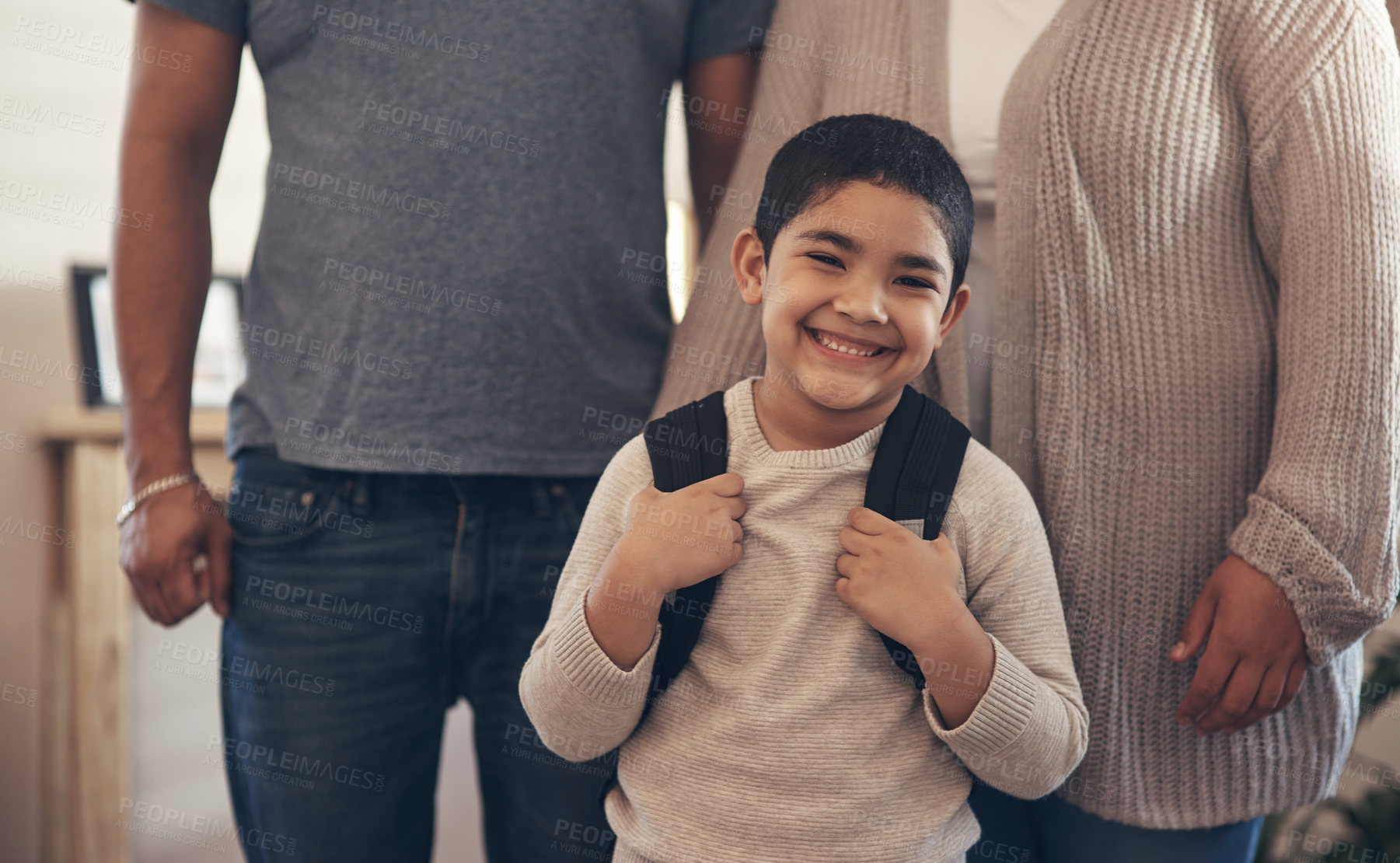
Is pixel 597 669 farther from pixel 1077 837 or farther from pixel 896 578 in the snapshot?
pixel 1077 837

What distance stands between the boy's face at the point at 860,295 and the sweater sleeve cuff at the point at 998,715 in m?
0.23

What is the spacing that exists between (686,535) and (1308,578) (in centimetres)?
50

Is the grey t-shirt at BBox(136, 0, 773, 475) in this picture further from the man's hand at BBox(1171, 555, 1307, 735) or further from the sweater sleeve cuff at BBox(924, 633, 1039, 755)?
the man's hand at BBox(1171, 555, 1307, 735)

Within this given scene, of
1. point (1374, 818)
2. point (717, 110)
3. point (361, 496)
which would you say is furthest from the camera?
point (1374, 818)

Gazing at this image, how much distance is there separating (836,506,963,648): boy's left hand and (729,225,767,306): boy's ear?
22 centimetres

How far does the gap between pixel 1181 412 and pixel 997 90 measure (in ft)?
1.15

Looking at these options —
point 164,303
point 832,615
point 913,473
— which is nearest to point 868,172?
point 913,473

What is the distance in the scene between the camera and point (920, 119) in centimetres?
90

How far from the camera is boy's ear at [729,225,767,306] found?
0.82 metres

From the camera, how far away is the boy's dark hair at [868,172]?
74 cm

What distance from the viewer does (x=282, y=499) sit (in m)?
1.00

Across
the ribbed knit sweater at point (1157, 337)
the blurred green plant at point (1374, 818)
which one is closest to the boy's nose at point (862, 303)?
the ribbed knit sweater at point (1157, 337)

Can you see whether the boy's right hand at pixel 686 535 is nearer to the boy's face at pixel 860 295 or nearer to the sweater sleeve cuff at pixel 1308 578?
the boy's face at pixel 860 295

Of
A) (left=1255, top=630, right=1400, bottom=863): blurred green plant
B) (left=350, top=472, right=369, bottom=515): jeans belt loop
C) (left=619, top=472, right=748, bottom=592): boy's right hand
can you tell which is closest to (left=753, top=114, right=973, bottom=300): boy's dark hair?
(left=619, top=472, right=748, bottom=592): boy's right hand
